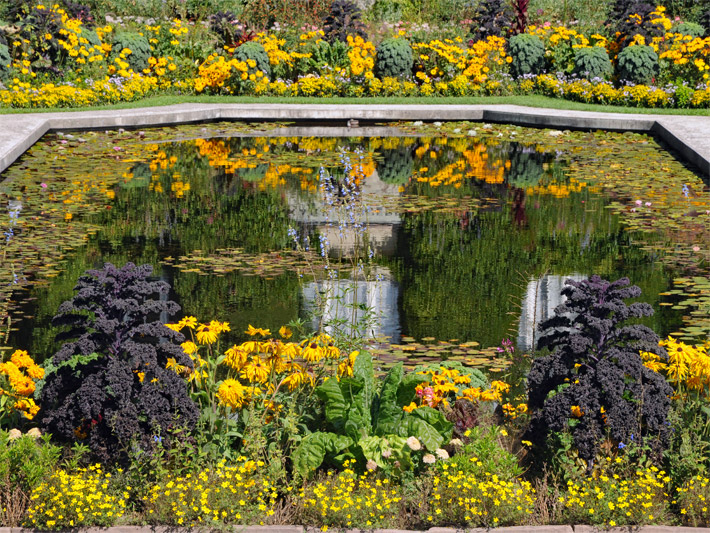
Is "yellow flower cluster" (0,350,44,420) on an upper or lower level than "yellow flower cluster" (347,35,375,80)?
lower

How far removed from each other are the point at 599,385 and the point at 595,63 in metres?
16.9

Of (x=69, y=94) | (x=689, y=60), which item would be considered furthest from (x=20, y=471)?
(x=689, y=60)

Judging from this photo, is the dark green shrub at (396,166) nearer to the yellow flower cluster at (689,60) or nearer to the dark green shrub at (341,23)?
the yellow flower cluster at (689,60)

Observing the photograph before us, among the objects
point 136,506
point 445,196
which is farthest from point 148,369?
point 445,196

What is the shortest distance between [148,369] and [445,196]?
7.78 metres

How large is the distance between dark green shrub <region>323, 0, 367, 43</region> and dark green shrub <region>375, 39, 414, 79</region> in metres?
1.29

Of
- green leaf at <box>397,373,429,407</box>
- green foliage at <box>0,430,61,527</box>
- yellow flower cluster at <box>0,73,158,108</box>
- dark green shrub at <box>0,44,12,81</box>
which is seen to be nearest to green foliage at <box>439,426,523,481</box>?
green leaf at <box>397,373,429,407</box>

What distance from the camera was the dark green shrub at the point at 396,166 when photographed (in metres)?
13.1

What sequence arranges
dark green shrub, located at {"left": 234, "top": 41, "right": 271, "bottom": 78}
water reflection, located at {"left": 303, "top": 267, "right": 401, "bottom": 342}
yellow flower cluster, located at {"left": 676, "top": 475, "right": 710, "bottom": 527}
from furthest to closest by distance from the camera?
dark green shrub, located at {"left": 234, "top": 41, "right": 271, "bottom": 78} → water reflection, located at {"left": 303, "top": 267, "right": 401, "bottom": 342} → yellow flower cluster, located at {"left": 676, "top": 475, "right": 710, "bottom": 527}

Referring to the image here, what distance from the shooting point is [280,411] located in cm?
496

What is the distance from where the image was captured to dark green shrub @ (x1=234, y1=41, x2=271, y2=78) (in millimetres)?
20750

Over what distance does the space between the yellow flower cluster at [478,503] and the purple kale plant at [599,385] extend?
16.4 inches

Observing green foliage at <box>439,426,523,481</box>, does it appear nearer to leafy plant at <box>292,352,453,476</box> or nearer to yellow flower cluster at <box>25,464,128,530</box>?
leafy plant at <box>292,352,453,476</box>

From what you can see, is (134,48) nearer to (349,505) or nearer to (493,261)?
(493,261)
